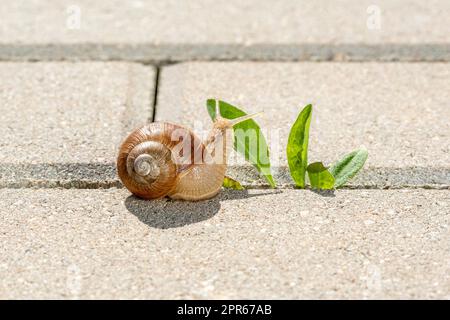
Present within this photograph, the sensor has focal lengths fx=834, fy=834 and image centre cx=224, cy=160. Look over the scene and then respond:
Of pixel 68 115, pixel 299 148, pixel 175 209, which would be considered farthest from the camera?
pixel 68 115

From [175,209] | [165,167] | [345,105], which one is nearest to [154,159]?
[165,167]

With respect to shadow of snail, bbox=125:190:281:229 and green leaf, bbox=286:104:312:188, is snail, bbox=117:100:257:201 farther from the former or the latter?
green leaf, bbox=286:104:312:188

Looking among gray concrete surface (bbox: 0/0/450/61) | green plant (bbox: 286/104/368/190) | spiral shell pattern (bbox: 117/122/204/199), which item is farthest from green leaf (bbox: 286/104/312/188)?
gray concrete surface (bbox: 0/0/450/61)

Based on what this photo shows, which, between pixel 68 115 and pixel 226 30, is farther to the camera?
pixel 226 30

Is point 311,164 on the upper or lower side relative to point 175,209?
upper

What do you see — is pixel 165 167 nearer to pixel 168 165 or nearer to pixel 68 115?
pixel 168 165

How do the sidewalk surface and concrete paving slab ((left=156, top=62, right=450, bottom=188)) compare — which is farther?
concrete paving slab ((left=156, top=62, right=450, bottom=188))

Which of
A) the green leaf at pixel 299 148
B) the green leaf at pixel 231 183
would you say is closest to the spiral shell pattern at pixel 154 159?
the green leaf at pixel 231 183

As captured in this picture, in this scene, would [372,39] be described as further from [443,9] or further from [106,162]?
[106,162]
